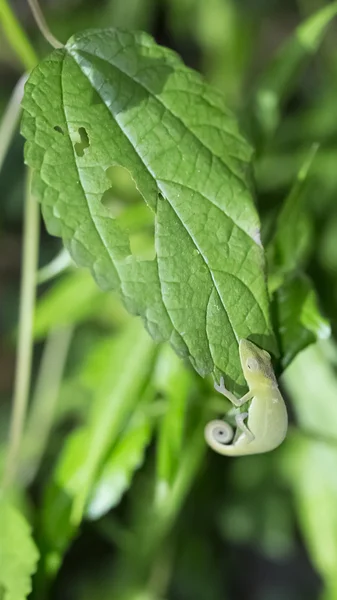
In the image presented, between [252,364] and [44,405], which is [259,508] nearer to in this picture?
[44,405]

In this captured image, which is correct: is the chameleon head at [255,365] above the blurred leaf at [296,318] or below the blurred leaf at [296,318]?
above

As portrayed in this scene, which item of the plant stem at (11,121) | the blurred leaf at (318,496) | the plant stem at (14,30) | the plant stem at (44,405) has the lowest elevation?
the blurred leaf at (318,496)

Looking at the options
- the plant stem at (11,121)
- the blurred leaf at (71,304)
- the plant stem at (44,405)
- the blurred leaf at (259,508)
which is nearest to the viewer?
the plant stem at (11,121)

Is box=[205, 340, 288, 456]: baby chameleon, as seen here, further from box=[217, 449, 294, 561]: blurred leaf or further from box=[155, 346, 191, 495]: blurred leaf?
box=[217, 449, 294, 561]: blurred leaf

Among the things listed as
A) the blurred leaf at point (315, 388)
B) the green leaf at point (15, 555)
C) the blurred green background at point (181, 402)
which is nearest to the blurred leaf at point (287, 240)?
the blurred green background at point (181, 402)

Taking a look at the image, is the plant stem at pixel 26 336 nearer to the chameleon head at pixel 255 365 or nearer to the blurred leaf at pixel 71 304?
the blurred leaf at pixel 71 304

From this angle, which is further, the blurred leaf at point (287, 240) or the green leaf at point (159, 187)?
the blurred leaf at point (287, 240)

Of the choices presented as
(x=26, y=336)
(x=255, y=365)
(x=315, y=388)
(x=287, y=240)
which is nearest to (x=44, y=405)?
(x=26, y=336)

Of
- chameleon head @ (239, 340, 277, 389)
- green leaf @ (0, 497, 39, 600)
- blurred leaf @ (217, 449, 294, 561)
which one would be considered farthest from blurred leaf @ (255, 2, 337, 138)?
blurred leaf @ (217, 449, 294, 561)
